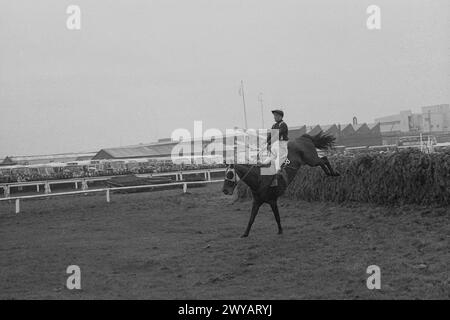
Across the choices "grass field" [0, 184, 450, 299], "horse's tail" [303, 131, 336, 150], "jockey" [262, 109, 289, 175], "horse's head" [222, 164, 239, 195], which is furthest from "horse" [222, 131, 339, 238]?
"grass field" [0, 184, 450, 299]

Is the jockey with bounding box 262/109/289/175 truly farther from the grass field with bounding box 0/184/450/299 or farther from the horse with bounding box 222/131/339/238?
the grass field with bounding box 0/184/450/299

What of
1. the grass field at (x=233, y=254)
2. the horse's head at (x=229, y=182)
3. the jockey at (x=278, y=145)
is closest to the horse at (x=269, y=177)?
the horse's head at (x=229, y=182)

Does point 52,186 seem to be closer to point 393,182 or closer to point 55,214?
point 55,214

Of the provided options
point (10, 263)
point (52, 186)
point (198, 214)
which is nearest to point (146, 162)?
point (52, 186)

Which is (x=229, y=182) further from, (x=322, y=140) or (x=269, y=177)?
(x=322, y=140)

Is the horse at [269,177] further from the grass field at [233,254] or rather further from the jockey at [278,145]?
the grass field at [233,254]

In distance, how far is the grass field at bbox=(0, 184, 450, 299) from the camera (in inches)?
269

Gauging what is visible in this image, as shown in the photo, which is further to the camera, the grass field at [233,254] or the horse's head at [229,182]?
the horse's head at [229,182]

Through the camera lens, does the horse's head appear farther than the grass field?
Yes

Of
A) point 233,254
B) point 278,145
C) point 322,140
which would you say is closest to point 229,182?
point 278,145

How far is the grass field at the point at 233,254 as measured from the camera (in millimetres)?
6820

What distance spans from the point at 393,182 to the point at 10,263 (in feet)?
29.3

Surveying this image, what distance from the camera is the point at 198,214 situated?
16.3 meters

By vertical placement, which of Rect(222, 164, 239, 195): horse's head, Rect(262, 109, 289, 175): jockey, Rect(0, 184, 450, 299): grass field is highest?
Rect(262, 109, 289, 175): jockey
